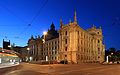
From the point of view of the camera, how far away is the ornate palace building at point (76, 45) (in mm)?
88812

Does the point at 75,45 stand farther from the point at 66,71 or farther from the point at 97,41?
the point at 66,71

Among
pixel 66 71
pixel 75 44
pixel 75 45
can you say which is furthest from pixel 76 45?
pixel 66 71

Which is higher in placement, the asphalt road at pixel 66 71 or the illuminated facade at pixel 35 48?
the illuminated facade at pixel 35 48

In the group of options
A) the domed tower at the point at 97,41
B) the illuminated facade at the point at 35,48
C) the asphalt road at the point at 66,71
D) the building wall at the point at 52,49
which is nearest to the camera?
the asphalt road at the point at 66,71

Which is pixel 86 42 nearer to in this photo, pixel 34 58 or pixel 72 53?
pixel 72 53

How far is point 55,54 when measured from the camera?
107 metres

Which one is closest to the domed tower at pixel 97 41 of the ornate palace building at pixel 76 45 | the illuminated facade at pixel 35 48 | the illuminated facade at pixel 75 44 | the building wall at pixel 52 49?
the ornate palace building at pixel 76 45

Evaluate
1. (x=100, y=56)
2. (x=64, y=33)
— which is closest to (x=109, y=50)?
(x=100, y=56)

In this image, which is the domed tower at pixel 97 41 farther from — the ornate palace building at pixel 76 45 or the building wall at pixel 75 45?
the building wall at pixel 75 45

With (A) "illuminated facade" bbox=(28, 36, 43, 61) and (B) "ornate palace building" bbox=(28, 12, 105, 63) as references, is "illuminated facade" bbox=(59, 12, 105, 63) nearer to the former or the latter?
(B) "ornate palace building" bbox=(28, 12, 105, 63)

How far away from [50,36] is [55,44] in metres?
19.6

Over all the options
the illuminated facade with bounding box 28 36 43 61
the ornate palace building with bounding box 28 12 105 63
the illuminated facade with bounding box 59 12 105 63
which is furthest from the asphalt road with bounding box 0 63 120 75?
the illuminated facade with bounding box 28 36 43 61

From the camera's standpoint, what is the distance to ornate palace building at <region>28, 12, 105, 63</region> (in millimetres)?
88812

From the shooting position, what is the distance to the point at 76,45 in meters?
88.1
